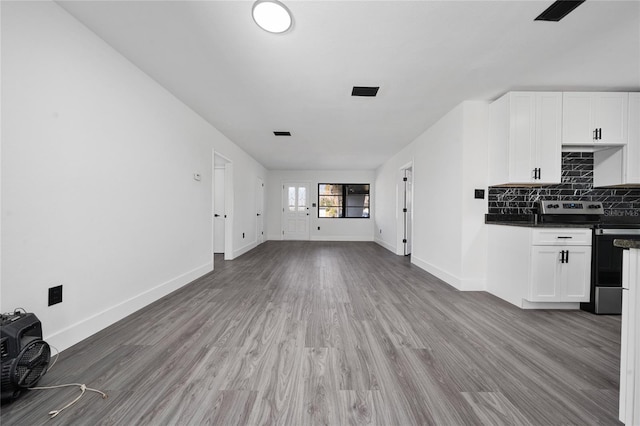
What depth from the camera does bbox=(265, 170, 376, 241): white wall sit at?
27.1ft

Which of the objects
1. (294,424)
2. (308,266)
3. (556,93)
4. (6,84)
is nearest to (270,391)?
(294,424)

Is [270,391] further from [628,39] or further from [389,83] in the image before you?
[628,39]

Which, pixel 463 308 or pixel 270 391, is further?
pixel 463 308

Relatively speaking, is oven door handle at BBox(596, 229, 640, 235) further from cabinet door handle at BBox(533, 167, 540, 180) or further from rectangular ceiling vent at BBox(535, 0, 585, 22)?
rectangular ceiling vent at BBox(535, 0, 585, 22)

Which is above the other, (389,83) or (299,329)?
(389,83)

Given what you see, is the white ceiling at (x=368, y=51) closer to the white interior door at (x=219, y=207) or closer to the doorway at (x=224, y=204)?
the doorway at (x=224, y=204)

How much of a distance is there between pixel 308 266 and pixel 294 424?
11.0 feet

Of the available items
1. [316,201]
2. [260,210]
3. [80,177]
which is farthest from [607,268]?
[260,210]

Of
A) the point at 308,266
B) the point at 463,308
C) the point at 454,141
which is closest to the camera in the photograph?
the point at 463,308

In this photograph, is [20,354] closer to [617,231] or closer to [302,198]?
[617,231]

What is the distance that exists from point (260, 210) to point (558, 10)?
6.75 m

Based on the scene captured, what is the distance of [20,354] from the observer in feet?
4.08

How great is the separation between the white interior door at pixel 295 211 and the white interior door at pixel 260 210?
2.92ft

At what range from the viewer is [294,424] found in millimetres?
1136
